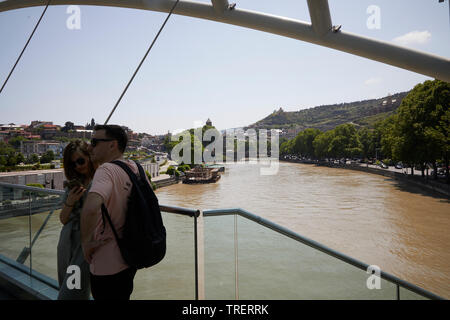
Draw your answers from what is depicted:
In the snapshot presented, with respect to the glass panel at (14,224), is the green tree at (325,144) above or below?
above

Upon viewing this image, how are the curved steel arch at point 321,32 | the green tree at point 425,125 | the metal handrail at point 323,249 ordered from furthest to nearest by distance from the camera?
1. the green tree at point 425,125
2. the curved steel arch at point 321,32
3. the metal handrail at point 323,249

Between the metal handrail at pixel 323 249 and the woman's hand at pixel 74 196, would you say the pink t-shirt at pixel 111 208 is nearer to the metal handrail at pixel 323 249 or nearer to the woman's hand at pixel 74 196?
the woman's hand at pixel 74 196

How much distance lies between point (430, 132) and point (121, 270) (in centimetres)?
2884

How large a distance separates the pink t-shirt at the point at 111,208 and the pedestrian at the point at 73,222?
37cm

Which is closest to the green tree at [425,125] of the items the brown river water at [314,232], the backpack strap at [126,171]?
the brown river water at [314,232]

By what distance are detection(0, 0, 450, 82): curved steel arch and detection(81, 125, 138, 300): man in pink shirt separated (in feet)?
10.7

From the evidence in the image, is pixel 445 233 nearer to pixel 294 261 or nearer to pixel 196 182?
pixel 294 261

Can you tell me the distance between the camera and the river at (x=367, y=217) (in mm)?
12781

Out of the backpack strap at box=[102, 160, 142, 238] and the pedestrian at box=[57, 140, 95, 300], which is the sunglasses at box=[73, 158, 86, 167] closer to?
the pedestrian at box=[57, 140, 95, 300]

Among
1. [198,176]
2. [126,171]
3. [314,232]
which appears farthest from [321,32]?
[198,176]

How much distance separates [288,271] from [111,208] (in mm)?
1628

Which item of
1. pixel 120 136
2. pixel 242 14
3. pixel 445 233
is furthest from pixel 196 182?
pixel 120 136

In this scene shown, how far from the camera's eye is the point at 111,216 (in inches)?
55.9

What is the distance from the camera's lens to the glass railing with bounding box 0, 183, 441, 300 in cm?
220
